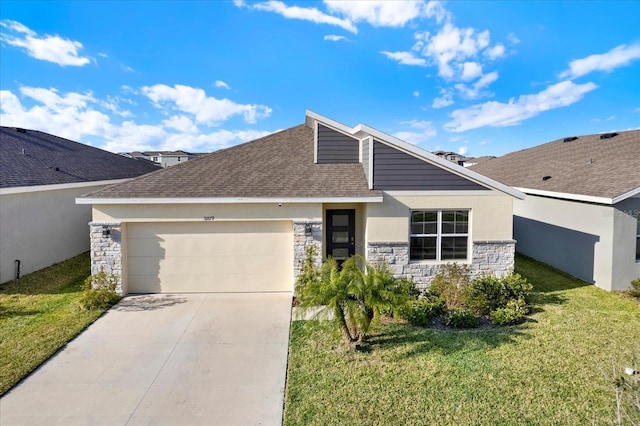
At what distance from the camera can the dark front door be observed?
10.7 meters

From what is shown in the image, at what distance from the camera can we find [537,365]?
5.62 metres

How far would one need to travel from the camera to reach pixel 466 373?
542 cm

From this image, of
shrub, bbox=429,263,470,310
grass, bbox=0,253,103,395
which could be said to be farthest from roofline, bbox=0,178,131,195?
shrub, bbox=429,263,470,310

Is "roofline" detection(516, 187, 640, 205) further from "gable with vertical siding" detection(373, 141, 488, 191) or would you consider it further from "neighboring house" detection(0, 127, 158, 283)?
"neighboring house" detection(0, 127, 158, 283)

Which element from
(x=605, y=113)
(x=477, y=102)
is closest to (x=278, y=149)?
(x=477, y=102)

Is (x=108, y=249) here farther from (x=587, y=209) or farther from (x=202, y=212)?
(x=587, y=209)

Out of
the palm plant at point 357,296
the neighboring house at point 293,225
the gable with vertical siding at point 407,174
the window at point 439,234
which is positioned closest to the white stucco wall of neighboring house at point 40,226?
the neighboring house at point 293,225

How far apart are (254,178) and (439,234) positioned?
5.73 metres

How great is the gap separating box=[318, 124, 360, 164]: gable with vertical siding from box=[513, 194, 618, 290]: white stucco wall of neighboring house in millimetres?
5978

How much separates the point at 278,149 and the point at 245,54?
5.84 m

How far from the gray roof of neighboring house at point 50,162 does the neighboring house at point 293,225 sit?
4.65 metres

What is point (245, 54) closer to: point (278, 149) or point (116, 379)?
point (278, 149)

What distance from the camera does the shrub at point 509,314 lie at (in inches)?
288

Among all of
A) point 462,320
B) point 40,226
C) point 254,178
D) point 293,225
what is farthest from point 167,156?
point 462,320
